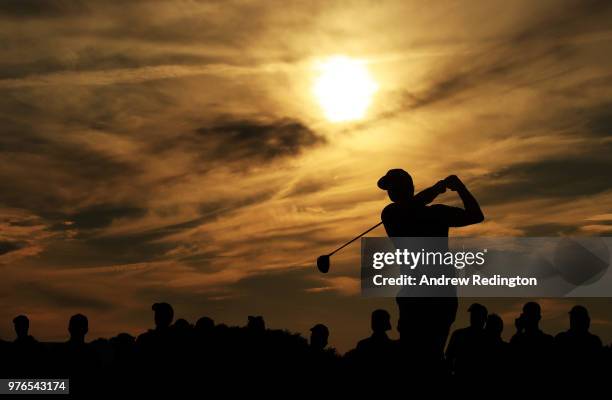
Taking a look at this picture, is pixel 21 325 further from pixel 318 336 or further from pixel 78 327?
pixel 318 336

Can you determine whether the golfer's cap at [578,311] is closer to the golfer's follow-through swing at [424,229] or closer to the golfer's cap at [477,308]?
the golfer's cap at [477,308]

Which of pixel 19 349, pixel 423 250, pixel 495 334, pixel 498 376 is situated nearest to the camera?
pixel 423 250

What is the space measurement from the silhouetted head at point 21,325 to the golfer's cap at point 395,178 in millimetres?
7109

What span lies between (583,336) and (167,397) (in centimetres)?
639

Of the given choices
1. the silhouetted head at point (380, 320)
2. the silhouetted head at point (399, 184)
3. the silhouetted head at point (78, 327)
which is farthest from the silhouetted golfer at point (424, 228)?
the silhouetted head at point (78, 327)

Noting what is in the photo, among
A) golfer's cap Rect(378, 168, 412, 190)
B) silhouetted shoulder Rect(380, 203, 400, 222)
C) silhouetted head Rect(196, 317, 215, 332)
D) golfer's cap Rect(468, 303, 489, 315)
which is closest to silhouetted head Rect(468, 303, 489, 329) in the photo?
golfer's cap Rect(468, 303, 489, 315)

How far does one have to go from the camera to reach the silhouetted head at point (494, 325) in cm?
1444

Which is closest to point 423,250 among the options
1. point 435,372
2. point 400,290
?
point 400,290

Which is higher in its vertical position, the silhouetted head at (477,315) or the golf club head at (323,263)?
the golf club head at (323,263)

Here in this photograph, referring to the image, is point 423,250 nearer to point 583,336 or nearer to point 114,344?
point 583,336

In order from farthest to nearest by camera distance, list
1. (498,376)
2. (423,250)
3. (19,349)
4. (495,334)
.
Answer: (19,349) < (495,334) < (498,376) < (423,250)

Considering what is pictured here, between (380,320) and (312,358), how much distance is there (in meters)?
2.62

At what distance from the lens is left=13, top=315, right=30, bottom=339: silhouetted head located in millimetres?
15617

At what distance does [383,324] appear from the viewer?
554 inches
